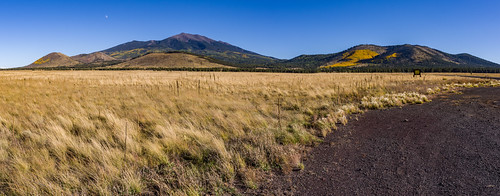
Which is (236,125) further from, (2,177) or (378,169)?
(2,177)

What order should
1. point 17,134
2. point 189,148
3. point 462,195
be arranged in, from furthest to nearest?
point 17,134, point 189,148, point 462,195

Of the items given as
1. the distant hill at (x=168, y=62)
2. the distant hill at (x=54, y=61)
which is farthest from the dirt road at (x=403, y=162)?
the distant hill at (x=54, y=61)

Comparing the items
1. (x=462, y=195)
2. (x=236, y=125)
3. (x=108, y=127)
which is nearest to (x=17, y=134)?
(x=108, y=127)

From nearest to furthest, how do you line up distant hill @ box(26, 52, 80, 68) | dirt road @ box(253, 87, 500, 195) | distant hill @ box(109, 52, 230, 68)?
dirt road @ box(253, 87, 500, 195) < distant hill @ box(109, 52, 230, 68) < distant hill @ box(26, 52, 80, 68)

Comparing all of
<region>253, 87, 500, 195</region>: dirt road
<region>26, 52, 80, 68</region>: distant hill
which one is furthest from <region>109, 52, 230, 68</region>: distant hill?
<region>253, 87, 500, 195</region>: dirt road

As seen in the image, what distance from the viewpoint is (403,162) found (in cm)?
385

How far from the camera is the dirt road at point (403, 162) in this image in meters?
3.06

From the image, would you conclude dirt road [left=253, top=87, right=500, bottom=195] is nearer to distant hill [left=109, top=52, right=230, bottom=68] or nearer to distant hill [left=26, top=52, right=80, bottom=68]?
distant hill [left=109, top=52, right=230, bottom=68]

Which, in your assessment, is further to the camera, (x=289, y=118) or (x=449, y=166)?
(x=289, y=118)

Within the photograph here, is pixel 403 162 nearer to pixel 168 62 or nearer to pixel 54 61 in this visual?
pixel 168 62

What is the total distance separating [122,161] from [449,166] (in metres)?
5.23

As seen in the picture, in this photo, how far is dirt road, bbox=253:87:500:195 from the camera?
306cm

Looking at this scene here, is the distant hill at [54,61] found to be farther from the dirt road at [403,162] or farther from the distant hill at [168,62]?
the dirt road at [403,162]

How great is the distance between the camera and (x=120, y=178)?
305 centimetres
